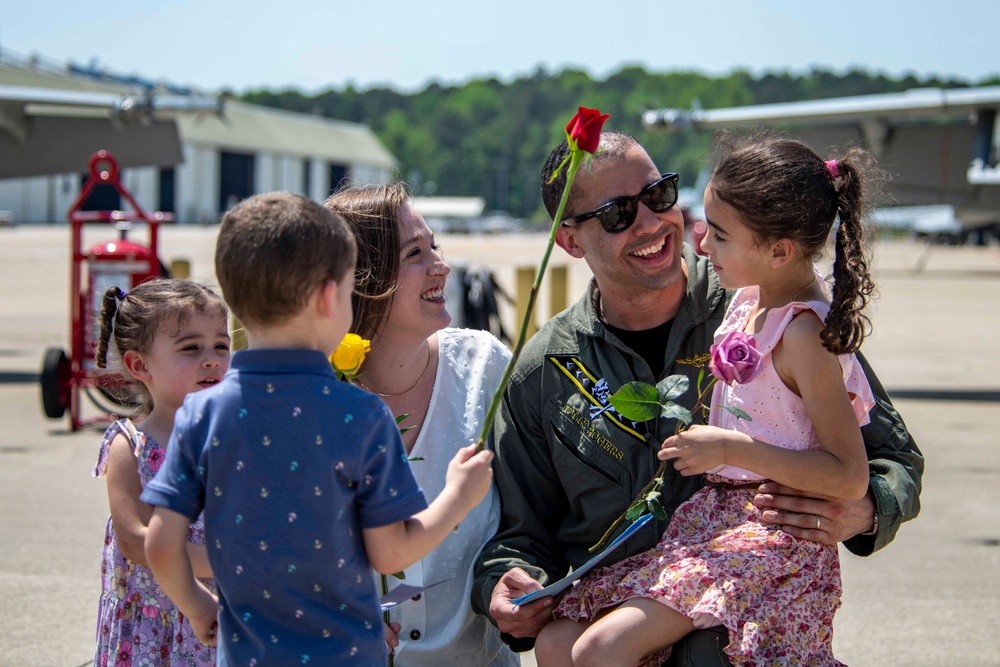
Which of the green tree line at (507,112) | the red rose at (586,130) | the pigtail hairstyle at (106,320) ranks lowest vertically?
the pigtail hairstyle at (106,320)

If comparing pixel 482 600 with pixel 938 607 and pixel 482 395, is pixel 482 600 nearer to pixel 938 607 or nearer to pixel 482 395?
pixel 482 395

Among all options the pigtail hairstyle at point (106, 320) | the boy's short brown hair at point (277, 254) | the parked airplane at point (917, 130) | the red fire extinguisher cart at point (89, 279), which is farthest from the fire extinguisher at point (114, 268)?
the parked airplane at point (917, 130)

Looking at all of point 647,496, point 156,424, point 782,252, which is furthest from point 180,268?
point 782,252

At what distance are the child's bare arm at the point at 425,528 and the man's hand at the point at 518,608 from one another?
805 mm

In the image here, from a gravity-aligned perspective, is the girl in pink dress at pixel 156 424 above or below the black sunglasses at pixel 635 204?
below

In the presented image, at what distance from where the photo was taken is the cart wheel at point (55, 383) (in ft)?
29.9

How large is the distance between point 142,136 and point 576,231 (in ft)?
44.7

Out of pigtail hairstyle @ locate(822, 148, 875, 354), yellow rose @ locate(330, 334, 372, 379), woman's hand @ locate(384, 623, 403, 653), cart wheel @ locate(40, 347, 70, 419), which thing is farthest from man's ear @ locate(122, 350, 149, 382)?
cart wheel @ locate(40, 347, 70, 419)

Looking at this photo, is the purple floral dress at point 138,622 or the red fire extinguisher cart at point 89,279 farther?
the red fire extinguisher cart at point 89,279

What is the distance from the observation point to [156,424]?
8.98 ft

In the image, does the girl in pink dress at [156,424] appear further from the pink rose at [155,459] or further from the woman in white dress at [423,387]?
the woman in white dress at [423,387]

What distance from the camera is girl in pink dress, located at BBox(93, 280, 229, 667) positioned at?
106 inches

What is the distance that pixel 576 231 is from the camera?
3.27 m

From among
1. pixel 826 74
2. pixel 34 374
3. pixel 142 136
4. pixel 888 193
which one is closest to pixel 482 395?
pixel 888 193
